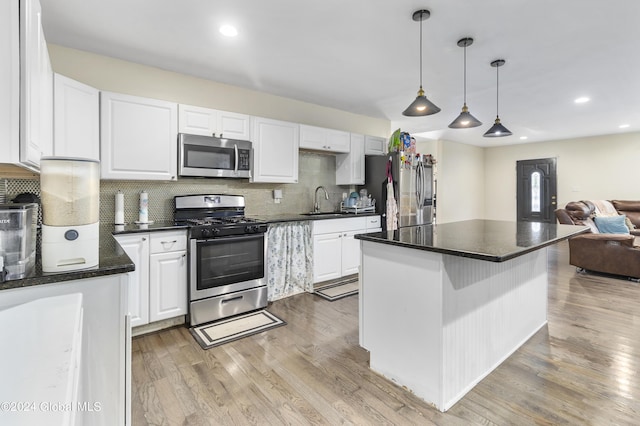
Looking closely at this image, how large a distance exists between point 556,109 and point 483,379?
472 centimetres

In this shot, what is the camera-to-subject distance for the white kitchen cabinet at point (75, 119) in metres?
2.34

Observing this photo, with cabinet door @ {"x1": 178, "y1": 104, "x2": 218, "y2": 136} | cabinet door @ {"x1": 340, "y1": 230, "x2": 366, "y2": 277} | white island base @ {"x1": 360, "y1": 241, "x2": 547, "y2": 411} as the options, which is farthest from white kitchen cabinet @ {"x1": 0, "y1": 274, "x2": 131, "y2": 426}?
cabinet door @ {"x1": 340, "y1": 230, "x2": 366, "y2": 277}

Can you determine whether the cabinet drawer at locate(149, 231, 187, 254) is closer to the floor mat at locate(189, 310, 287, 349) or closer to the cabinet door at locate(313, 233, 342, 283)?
the floor mat at locate(189, 310, 287, 349)

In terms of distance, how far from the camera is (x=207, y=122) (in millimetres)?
3393

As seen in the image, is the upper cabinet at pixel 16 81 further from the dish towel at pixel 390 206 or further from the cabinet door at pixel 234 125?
the dish towel at pixel 390 206

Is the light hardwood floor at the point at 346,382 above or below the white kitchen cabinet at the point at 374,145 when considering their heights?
below

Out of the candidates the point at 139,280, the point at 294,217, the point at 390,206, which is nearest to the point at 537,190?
the point at 390,206

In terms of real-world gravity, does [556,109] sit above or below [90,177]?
above

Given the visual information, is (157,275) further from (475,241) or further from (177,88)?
(475,241)

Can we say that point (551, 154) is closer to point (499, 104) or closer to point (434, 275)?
point (499, 104)

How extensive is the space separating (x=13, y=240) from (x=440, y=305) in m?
1.95

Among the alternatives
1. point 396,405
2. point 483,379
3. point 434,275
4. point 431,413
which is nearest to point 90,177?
point 434,275

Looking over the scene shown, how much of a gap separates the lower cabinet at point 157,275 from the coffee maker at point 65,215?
4.51 feet

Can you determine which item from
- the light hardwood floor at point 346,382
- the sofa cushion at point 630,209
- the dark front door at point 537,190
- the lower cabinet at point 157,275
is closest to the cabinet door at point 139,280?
the lower cabinet at point 157,275
